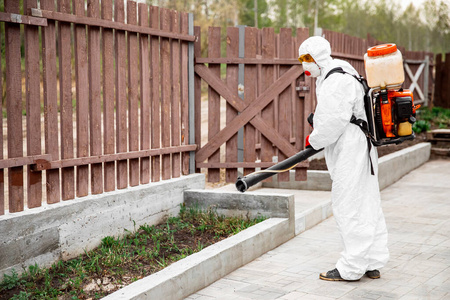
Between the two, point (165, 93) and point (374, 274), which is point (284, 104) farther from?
point (374, 274)

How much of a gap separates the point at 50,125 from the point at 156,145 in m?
1.45

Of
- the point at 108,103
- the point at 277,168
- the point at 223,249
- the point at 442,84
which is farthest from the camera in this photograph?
the point at 442,84

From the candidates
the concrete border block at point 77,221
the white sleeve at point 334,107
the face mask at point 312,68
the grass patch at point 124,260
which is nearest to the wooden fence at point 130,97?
the concrete border block at point 77,221

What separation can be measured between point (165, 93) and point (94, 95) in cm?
109

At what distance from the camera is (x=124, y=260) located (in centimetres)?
464

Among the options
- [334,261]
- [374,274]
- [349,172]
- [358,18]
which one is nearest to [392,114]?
[349,172]

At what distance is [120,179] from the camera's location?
5.53 metres

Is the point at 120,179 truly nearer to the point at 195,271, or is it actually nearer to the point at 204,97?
the point at 195,271

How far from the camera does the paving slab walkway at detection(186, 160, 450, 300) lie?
171 inches

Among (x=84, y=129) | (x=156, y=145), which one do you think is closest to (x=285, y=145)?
(x=156, y=145)

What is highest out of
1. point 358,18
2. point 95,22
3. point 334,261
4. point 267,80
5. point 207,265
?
point 358,18

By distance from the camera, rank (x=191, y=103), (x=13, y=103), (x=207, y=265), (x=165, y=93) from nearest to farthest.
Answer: (x=13, y=103) < (x=207, y=265) < (x=165, y=93) < (x=191, y=103)

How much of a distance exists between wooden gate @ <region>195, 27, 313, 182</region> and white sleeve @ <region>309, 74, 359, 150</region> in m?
2.17

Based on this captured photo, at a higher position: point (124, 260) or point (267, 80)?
point (267, 80)
